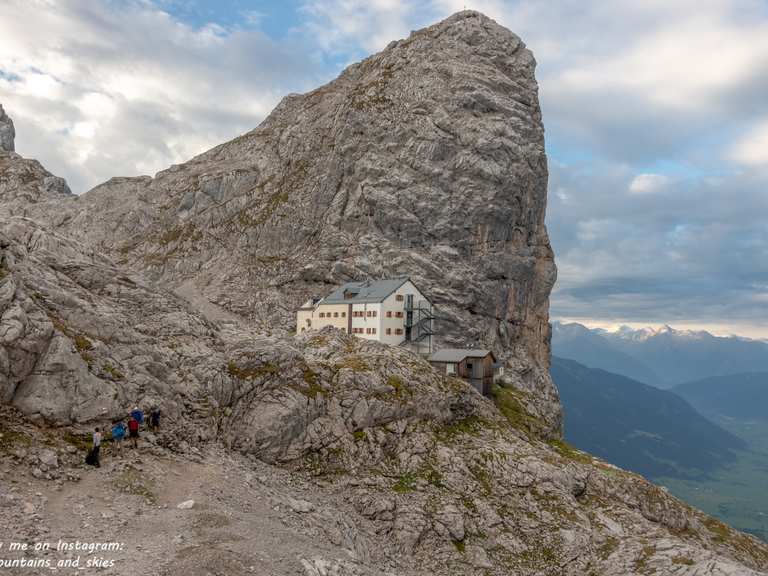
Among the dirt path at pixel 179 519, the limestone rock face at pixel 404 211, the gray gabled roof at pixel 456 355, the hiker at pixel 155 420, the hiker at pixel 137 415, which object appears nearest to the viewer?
the dirt path at pixel 179 519

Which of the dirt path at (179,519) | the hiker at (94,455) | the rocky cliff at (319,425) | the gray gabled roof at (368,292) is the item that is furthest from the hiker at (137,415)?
the gray gabled roof at (368,292)

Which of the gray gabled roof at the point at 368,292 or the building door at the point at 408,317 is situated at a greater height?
the gray gabled roof at the point at 368,292

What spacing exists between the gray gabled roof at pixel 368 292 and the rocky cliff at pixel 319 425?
53.0 ft

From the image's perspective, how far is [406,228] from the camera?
128625mm

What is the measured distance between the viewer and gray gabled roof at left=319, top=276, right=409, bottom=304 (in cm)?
8825

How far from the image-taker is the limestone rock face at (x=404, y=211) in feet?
413

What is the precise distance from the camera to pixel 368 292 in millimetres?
92188

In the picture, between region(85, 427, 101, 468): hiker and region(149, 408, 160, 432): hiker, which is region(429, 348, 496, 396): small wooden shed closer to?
region(149, 408, 160, 432): hiker

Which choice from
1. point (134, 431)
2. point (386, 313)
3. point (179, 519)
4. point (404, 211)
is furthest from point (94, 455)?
point (404, 211)

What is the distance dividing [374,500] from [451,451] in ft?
41.6

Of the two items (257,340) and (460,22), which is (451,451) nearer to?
(257,340)

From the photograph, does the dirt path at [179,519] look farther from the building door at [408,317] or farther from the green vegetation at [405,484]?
the building door at [408,317]

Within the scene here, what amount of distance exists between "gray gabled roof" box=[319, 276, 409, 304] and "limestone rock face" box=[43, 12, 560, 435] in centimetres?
2674

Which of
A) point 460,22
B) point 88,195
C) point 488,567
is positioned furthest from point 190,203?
point 488,567
